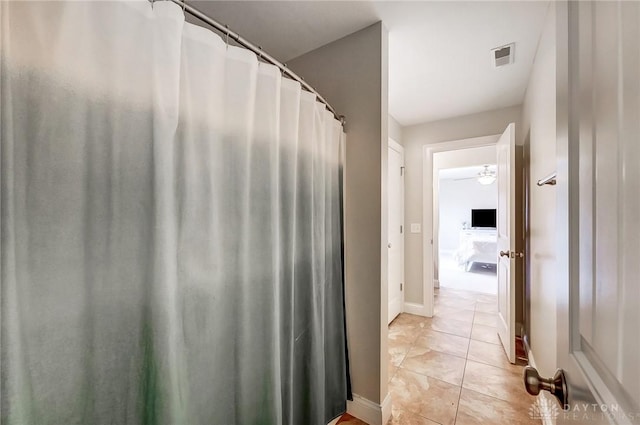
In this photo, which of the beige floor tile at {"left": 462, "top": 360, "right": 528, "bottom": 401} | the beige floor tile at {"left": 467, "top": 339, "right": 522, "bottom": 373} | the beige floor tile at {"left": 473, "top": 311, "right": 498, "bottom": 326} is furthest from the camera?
the beige floor tile at {"left": 473, "top": 311, "right": 498, "bottom": 326}

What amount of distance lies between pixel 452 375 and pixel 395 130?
260 centimetres

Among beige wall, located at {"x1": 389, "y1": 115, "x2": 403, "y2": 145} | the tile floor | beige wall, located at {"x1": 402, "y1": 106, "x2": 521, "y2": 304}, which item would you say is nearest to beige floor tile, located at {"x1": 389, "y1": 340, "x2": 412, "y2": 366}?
the tile floor

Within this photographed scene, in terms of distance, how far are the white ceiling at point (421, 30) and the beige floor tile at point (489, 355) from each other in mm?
2479

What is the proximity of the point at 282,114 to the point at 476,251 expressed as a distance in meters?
6.32

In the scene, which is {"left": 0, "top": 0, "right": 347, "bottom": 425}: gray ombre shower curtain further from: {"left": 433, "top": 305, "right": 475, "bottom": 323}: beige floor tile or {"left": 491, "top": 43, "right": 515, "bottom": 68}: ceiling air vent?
{"left": 433, "top": 305, "right": 475, "bottom": 323}: beige floor tile

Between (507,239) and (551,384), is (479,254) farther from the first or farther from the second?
(551,384)

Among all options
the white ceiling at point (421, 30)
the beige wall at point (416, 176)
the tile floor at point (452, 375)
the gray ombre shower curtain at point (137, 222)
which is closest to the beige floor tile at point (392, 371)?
the tile floor at point (452, 375)

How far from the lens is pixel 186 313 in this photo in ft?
2.53

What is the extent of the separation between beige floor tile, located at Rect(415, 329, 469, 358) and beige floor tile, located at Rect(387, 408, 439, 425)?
88 centimetres

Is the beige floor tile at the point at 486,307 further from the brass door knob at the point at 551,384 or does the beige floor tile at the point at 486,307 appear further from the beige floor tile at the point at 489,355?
the brass door knob at the point at 551,384

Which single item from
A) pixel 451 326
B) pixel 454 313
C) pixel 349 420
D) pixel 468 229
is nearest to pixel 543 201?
pixel 451 326

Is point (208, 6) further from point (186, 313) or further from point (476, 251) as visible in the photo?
point (476, 251)

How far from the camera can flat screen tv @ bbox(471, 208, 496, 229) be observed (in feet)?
24.4

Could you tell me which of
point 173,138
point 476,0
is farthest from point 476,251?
point 173,138
